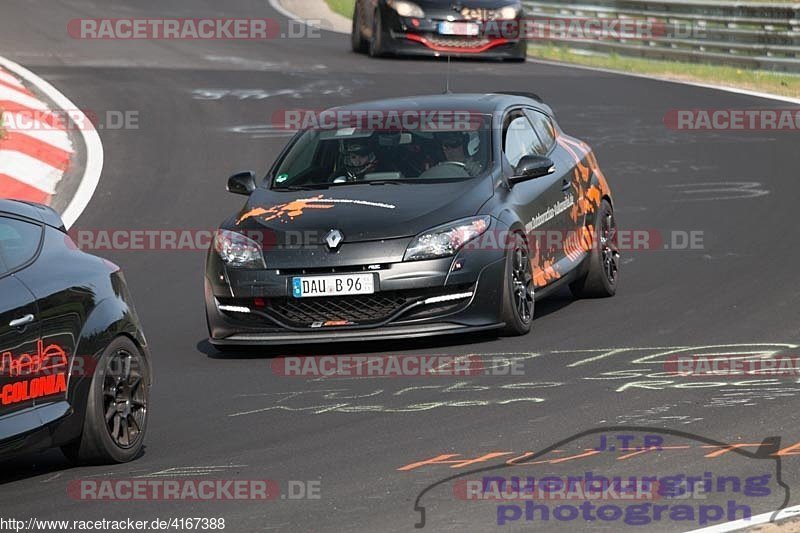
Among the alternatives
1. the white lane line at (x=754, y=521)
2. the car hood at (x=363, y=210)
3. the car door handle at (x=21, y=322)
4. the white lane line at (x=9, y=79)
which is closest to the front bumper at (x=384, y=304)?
the car hood at (x=363, y=210)

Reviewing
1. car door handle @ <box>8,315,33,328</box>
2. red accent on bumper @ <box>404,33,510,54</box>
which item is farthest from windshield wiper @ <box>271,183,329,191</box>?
red accent on bumper @ <box>404,33,510,54</box>

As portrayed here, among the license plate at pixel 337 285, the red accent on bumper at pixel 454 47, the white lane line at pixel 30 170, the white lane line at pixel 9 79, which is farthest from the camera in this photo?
the red accent on bumper at pixel 454 47

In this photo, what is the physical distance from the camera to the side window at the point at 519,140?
11.9 meters

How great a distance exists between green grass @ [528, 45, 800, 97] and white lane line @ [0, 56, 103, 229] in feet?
29.2

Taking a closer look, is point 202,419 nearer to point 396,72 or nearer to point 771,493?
point 771,493

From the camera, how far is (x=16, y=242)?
25.8 ft

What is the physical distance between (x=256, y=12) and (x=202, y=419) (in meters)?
23.9

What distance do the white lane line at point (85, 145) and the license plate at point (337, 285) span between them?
5354 millimetres

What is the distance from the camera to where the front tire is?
10875 mm

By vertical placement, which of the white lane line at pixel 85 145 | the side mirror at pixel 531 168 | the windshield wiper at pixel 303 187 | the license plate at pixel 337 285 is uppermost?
the side mirror at pixel 531 168

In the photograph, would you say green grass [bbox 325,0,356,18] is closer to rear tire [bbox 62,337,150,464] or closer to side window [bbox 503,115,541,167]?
side window [bbox 503,115,541,167]

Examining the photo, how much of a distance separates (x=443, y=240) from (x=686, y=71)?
54.5ft

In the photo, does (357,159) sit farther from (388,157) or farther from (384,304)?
(384,304)

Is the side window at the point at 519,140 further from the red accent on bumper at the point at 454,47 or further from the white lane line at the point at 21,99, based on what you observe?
the red accent on bumper at the point at 454,47
